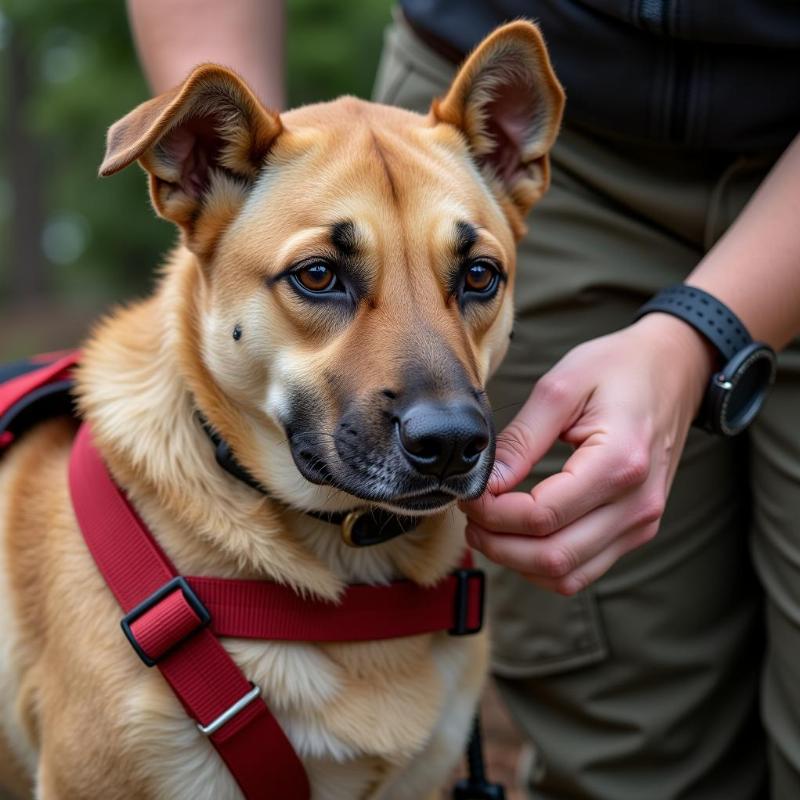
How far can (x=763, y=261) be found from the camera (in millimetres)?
2486

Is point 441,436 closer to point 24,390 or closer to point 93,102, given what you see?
point 24,390

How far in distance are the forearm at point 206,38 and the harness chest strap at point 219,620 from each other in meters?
1.10

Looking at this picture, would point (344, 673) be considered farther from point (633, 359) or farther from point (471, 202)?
point (471, 202)

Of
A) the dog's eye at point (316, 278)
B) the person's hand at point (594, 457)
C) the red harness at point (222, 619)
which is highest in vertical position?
the dog's eye at point (316, 278)

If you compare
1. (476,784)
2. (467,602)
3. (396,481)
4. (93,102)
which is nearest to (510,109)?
(396,481)

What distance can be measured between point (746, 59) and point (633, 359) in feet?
2.95

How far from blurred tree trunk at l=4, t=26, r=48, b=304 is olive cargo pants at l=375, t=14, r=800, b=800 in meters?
21.2

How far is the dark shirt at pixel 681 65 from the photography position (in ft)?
8.45

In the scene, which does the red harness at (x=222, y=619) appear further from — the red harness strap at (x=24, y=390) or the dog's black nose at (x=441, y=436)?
the dog's black nose at (x=441, y=436)

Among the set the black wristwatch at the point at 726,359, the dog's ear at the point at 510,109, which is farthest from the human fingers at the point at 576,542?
the dog's ear at the point at 510,109

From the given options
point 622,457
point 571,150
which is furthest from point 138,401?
point 571,150

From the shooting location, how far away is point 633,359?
236 cm

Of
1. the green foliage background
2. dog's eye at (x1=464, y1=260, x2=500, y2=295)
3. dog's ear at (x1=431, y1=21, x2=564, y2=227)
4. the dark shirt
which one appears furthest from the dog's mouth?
the green foliage background

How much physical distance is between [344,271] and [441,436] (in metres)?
0.49
